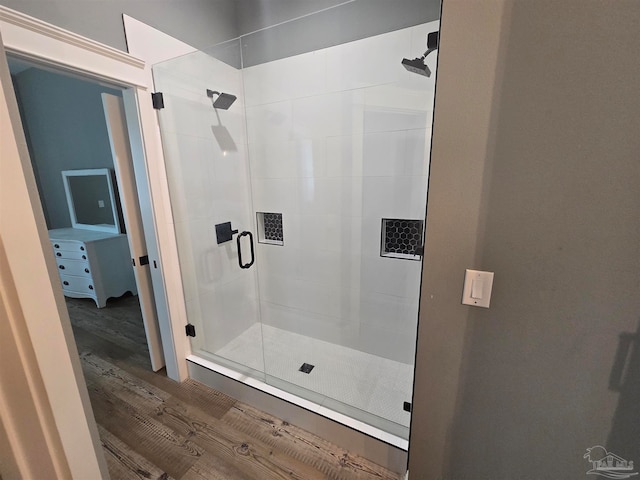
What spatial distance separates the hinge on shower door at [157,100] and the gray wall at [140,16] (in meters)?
0.26

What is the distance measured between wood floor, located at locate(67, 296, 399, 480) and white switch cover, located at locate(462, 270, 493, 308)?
1.14 m

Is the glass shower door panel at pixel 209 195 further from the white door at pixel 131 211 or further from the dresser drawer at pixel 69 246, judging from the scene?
the dresser drawer at pixel 69 246

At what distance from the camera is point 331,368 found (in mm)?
2088

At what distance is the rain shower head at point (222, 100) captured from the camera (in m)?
2.04

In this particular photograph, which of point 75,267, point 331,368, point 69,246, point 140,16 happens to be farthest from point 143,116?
point 75,267

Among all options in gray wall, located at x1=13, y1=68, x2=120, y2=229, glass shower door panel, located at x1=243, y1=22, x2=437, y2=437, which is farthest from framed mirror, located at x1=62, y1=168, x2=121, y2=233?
glass shower door panel, located at x1=243, y1=22, x2=437, y2=437

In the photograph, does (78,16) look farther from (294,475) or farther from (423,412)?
(294,475)

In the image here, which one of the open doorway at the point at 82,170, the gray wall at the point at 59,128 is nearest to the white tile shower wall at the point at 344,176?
the open doorway at the point at 82,170

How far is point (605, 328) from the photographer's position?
2.43 feet

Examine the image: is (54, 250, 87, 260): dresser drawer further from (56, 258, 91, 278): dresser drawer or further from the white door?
the white door

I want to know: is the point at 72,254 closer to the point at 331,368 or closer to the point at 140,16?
the point at 140,16

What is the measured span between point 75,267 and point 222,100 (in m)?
2.81

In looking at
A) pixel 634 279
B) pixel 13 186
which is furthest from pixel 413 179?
pixel 13 186

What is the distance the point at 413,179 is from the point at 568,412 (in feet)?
4.50
